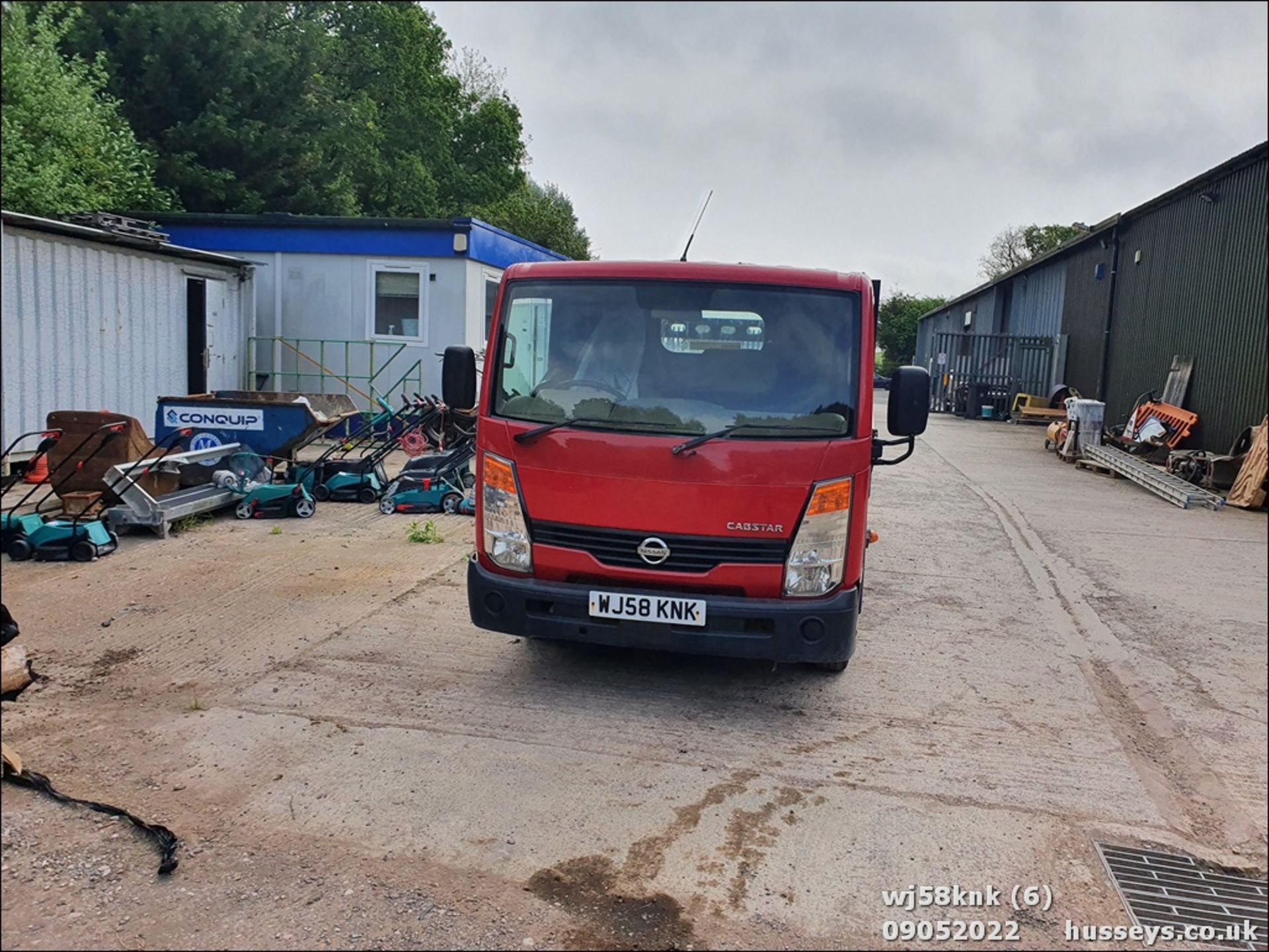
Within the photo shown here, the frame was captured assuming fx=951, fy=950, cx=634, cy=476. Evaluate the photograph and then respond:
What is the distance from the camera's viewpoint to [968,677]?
217 inches

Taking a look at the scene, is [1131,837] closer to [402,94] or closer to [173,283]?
[173,283]

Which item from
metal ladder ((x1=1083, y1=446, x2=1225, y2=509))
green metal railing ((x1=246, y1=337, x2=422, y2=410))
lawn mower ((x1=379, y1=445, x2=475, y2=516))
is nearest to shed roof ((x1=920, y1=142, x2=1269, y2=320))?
metal ladder ((x1=1083, y1=446, x2=1225, y2=509))

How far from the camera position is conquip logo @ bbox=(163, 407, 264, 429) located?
31.9 ft

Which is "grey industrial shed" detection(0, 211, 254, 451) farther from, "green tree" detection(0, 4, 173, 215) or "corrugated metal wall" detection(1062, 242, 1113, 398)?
"corrugated metal wall" detection(1062, 242, 1113, 398)

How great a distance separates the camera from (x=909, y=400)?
4.95 metres

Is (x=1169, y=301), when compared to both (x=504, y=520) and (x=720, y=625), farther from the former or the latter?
(x=504, y=520)

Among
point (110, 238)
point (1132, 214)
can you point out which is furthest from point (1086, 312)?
point (110, 238)

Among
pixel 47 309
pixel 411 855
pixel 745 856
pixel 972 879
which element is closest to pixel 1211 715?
pixel 972 879

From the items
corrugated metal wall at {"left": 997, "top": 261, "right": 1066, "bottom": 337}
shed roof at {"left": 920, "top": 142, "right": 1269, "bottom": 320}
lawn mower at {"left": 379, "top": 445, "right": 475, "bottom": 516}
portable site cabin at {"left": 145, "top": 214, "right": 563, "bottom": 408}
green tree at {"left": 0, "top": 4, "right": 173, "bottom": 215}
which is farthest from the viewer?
corrugated metal wall at {"left": 997, "top": 261, "right": 1066, "bottom": 337}

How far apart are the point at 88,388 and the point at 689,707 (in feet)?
33.3

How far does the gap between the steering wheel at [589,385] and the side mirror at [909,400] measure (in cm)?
141

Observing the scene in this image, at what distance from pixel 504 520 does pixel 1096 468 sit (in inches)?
542

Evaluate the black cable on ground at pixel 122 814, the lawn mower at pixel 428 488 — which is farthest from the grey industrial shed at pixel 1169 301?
the lawn mower at pixel 428 488

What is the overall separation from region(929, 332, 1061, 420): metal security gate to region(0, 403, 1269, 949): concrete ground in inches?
895
